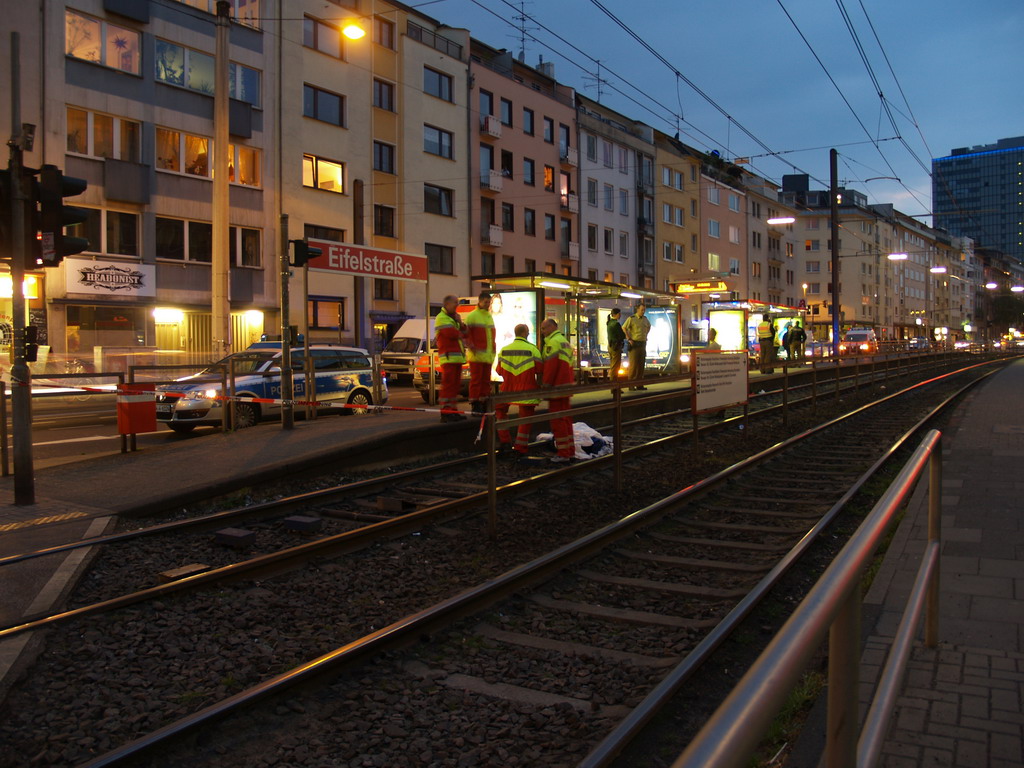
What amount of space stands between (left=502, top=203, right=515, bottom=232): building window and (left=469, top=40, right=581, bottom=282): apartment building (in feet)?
0.17

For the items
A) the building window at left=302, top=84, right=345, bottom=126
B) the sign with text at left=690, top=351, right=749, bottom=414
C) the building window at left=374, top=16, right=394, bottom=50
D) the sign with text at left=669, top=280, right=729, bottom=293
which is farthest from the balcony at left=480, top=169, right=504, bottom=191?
the sign with text at left=690, top=351, right=749, bottom=414

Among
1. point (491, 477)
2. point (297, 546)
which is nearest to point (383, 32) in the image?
point (491, 477)

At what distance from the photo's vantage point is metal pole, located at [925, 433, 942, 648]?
401cm

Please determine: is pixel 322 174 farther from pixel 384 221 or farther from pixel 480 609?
pixel 480 609

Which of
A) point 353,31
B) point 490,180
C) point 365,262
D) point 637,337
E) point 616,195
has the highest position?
point 616,195

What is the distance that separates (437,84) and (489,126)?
12.4 feet

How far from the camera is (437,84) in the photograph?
1592 inches

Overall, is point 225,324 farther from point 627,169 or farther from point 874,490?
point 627,169

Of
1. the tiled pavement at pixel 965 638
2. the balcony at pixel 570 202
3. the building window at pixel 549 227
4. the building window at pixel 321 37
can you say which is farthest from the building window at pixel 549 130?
the tiled pavement at pixel 965 638

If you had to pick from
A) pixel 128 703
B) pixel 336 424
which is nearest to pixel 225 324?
pixel 336 424

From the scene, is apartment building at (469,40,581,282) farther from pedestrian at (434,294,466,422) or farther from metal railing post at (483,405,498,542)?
metal railing post at (483,405,498,542)

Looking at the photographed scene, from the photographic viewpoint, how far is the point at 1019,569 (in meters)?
5.44

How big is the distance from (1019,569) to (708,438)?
8742 mm

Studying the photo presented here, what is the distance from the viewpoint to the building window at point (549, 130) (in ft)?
159
